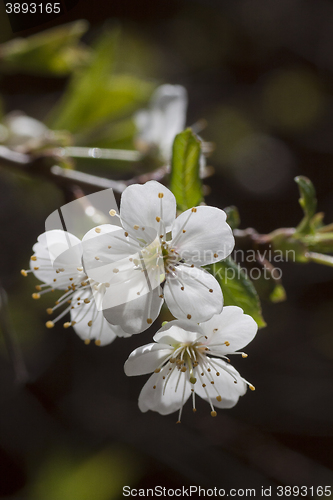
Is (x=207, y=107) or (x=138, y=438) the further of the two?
(x=207, y=107)

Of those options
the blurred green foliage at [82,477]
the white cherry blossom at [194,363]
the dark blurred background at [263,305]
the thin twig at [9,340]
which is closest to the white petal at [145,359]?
the white cherry blossom at [194,363]

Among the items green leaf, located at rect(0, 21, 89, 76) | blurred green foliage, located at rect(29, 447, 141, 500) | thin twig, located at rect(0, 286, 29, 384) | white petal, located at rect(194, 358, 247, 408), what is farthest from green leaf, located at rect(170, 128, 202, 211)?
blurred green foliage, located at rect(29, 447, 141, 500)

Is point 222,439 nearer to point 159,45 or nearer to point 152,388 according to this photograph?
point 152,388

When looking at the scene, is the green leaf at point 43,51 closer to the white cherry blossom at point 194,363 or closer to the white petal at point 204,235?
the white petal at point 204,235

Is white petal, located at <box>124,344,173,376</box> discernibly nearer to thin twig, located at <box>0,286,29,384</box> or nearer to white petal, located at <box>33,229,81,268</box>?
white petal, located at <box>33,229,81,268</box>

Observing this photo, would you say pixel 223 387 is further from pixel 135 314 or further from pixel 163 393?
pixel 135 314

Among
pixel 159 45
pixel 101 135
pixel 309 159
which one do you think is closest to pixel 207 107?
pixel 159 45
